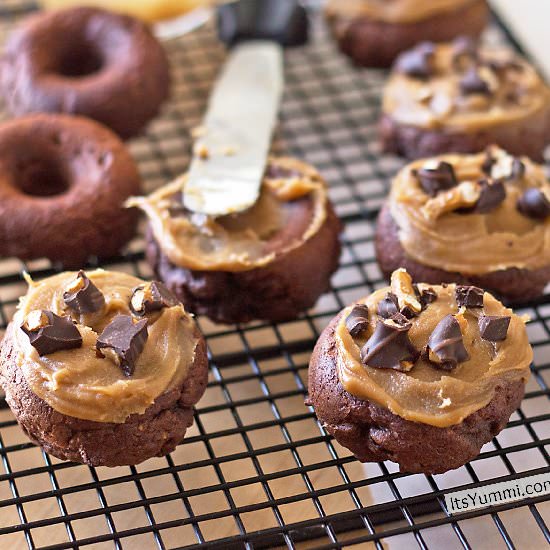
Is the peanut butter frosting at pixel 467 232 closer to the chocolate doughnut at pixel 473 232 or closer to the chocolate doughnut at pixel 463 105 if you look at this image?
the chocolate doughnut at pixel 473 232

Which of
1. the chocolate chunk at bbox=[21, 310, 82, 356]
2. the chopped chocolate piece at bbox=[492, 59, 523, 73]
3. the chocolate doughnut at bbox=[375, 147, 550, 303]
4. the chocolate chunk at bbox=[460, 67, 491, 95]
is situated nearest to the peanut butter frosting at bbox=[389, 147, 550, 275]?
the chocolate doughnut at bbox=[375, 147, 550, 303]

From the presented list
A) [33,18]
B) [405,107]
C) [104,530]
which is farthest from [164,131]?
[104,530]

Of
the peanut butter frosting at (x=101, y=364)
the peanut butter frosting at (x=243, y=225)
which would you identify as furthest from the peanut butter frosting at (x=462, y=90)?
the peanut butter frosting at (x=101, y=364)

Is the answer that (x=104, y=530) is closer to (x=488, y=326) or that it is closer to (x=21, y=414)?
(x=21, y=414)

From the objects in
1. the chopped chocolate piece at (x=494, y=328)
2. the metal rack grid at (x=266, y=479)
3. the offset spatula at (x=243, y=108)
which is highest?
the chopped chocolate piece at (x=494, y=328)

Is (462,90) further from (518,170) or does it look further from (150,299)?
(150,299)

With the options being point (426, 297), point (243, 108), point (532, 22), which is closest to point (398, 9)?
point (243, 108)
